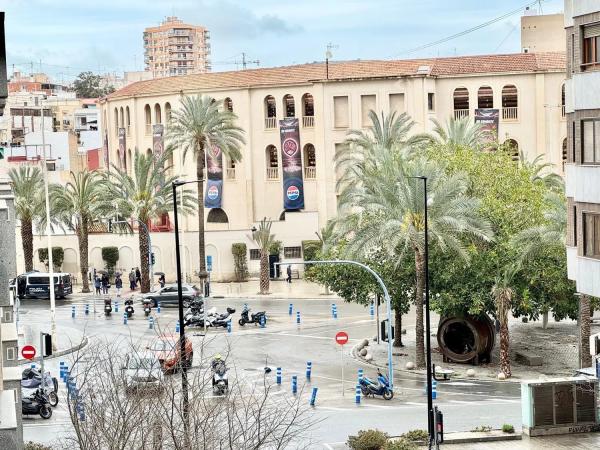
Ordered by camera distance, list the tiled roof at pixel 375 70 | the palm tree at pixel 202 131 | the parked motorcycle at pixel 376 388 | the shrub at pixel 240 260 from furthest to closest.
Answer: the tiled roof at pixel 375 70, the shrub at pixel 240 260, the palm tree at pixel 202 131, the parked motorcycle at pixel 376 388

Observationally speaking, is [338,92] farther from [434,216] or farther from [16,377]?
[16,377]

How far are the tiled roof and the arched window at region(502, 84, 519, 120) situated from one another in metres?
1.19

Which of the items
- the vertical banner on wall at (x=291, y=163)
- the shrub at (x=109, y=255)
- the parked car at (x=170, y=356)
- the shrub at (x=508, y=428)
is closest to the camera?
the parked car at (x=170, y=356)

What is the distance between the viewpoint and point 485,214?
163 feet

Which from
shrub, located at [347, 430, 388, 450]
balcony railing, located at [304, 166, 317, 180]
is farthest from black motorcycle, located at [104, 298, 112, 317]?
shrub, located at [347, 430, 388, 450]

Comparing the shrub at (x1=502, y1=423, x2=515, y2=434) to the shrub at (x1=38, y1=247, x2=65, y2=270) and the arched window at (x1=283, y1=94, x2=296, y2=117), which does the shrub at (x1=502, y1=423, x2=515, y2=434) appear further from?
the arched window at (x1=283, y1=94, x2=296, y2=117)

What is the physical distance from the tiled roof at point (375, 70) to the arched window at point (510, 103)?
46.8 inches

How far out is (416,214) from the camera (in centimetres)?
4741

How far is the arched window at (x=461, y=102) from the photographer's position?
84750 millimetres

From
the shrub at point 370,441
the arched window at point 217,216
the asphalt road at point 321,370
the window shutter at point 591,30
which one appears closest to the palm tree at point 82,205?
the asphalt road at point 321,370

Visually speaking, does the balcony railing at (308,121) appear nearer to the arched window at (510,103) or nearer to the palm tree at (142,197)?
the arched window at (510,103)

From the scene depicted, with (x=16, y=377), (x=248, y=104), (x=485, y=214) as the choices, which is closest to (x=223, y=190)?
(x=248, y=104)

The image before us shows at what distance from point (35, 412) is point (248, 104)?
163ft

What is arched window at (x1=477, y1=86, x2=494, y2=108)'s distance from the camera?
84.2m
